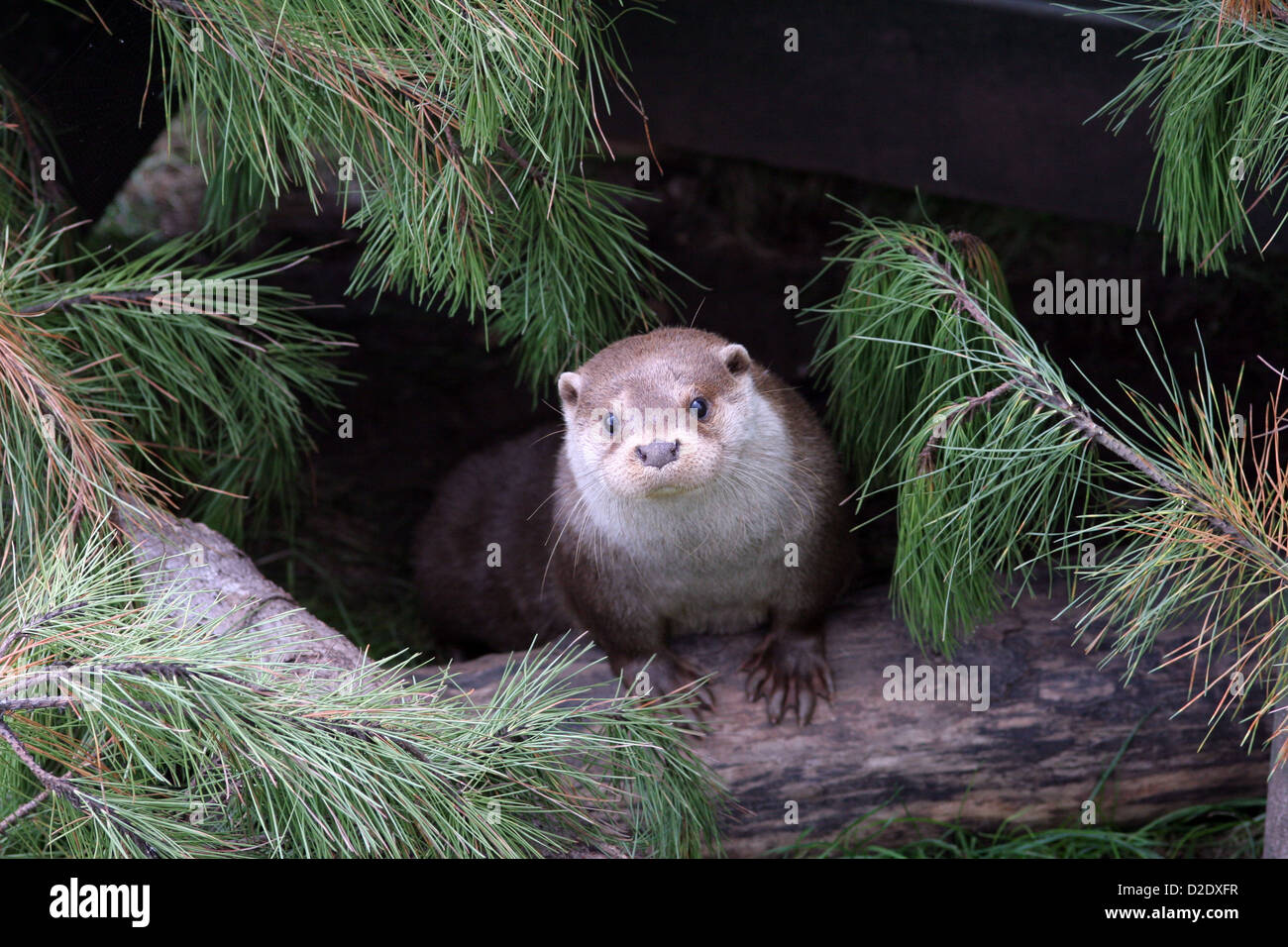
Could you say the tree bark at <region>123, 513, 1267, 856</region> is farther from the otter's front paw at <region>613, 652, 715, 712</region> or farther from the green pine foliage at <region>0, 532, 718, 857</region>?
the green pine foliage at <region>0, 532, 718, 857</region>

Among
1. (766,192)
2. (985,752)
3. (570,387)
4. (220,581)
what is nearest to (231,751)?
(220,581)

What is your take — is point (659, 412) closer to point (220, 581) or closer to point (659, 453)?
point (659, 453)

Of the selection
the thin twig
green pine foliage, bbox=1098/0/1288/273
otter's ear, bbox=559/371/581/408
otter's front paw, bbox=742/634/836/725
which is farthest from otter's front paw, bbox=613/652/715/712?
green pine foliage, bbox=1098/0/1288/273

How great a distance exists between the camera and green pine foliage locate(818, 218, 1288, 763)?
1.92 metres

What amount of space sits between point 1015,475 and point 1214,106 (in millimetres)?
764

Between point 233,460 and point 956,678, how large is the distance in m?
1.97

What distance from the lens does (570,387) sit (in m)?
2.66

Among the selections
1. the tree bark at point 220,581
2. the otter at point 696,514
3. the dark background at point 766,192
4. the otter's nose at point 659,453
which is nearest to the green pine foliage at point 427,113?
the dark background at point 766,192

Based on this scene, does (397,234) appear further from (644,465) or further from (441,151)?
(644,465)

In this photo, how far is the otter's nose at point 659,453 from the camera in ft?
7.51
